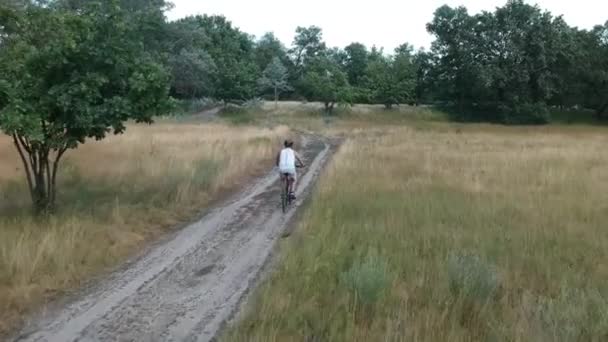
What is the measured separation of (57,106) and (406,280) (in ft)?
24.6

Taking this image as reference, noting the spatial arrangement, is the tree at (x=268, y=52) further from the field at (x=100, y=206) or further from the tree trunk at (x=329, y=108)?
the field at (x=100, y=206)

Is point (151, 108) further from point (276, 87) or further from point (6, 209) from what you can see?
point (276, 87)

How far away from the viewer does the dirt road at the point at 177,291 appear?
6.03 meters

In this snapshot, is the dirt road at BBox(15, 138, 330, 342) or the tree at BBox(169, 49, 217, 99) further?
the tree at BBox(169, 49, 217, 99)

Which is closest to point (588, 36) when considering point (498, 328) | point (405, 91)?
point (405, 91)

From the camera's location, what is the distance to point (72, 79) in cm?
1101

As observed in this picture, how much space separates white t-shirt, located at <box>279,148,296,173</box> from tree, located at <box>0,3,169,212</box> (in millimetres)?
3433

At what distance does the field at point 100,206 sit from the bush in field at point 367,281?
3813mm

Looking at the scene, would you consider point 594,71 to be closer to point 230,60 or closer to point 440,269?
point 230,60

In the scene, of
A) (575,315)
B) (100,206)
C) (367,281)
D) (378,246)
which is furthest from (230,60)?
(575,315)

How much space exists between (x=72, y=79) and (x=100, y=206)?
2766 mm

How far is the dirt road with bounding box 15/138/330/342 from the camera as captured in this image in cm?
603

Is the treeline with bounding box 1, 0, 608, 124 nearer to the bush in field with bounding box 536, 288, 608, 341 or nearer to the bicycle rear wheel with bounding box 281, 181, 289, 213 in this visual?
the bicycle rear wheel with bounding box 281, 181, 289, 213

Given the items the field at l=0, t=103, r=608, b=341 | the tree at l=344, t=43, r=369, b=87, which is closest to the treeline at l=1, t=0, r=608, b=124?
the tree at l=344, t=43, r=369, b=87
